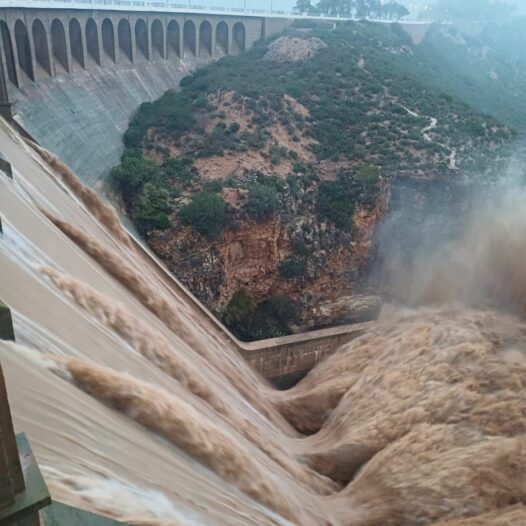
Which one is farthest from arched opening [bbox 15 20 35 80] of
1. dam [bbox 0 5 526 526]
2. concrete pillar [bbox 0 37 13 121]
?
dam [bbox 0 5 526 526]

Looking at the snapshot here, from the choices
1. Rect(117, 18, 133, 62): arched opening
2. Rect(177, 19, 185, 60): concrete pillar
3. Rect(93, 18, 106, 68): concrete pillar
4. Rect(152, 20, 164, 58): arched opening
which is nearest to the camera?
Rect(93, 18, 106, 68): concrete pillar

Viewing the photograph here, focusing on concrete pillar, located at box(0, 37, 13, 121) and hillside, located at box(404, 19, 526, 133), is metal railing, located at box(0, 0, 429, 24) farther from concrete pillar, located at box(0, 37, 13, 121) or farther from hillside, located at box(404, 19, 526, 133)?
hillside, located at box(404, 19, 526, 133)

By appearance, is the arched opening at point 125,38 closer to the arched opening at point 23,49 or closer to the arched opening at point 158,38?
the arched opening at point 158,38

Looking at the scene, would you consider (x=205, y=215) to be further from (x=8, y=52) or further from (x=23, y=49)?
(x=23, y=49)

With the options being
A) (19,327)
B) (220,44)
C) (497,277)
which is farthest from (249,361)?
(220,44)


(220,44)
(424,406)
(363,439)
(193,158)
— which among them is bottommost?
(363,439)

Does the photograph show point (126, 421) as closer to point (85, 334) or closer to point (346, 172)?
point (85, 334)
